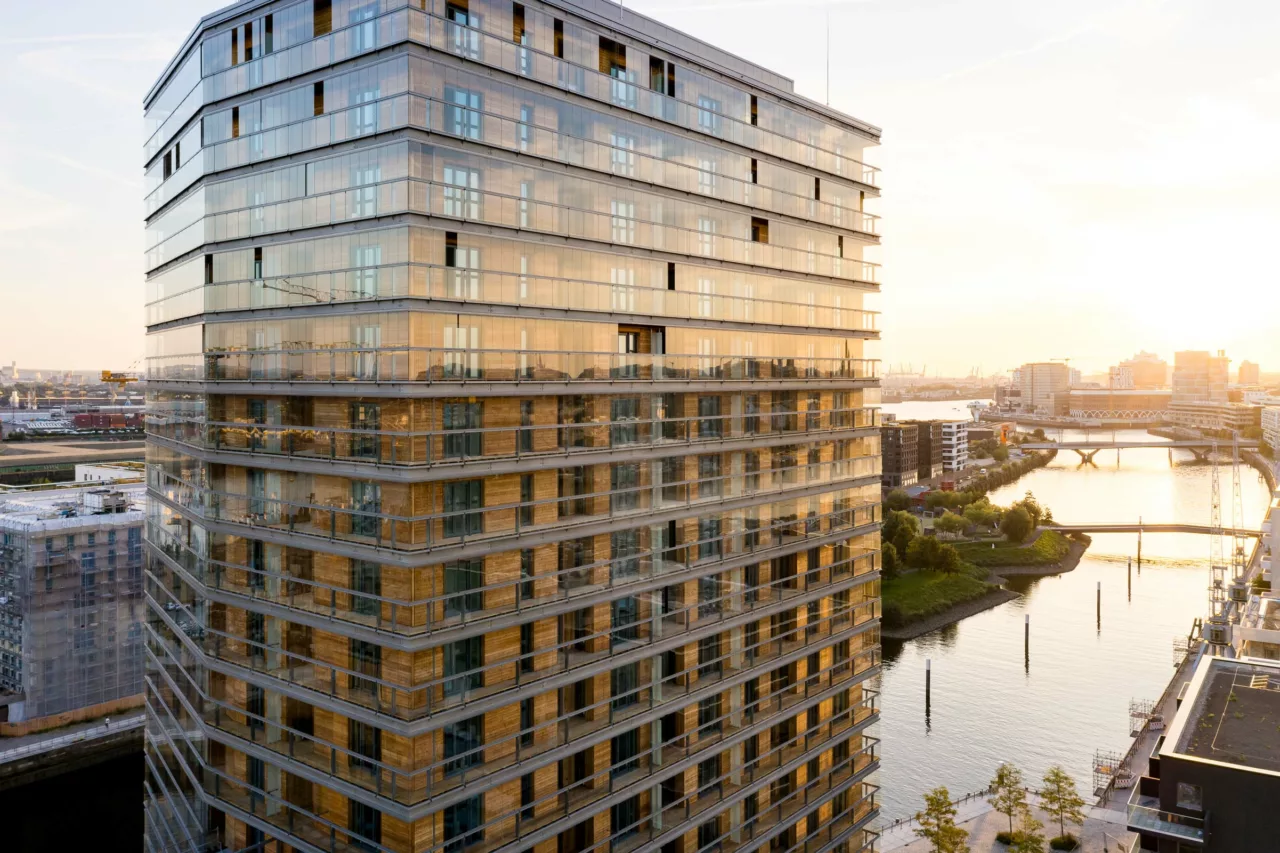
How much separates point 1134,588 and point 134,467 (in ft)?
315

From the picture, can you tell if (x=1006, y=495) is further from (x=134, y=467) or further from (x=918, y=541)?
(x=134, y=467)

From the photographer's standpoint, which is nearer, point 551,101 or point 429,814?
point 429,814

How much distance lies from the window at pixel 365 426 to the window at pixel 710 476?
854cm

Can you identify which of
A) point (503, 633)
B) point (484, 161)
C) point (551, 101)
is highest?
point (551, 101)

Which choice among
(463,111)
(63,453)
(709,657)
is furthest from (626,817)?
(63,453)

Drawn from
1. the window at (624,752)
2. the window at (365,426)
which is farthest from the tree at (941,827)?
the window at (365,426)

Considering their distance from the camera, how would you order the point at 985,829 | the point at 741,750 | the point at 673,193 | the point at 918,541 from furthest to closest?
the point at 918,541 < the point at 985,829 < the point at 741,750 < the point at 673,193

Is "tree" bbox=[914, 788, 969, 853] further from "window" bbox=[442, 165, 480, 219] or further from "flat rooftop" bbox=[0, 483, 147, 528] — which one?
"flat rooftop" bbox=[0, 483, 147, 528]

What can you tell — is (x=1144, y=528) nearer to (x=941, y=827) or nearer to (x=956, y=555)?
(x=956, y=555)

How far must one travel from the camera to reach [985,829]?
4119cm

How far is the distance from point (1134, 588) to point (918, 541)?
21.3 m

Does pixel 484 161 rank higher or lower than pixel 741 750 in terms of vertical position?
higher

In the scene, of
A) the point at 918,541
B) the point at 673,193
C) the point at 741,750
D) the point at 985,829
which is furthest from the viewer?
the point at 918,541

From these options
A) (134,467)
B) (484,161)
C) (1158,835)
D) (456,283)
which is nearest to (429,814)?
(456,283)
